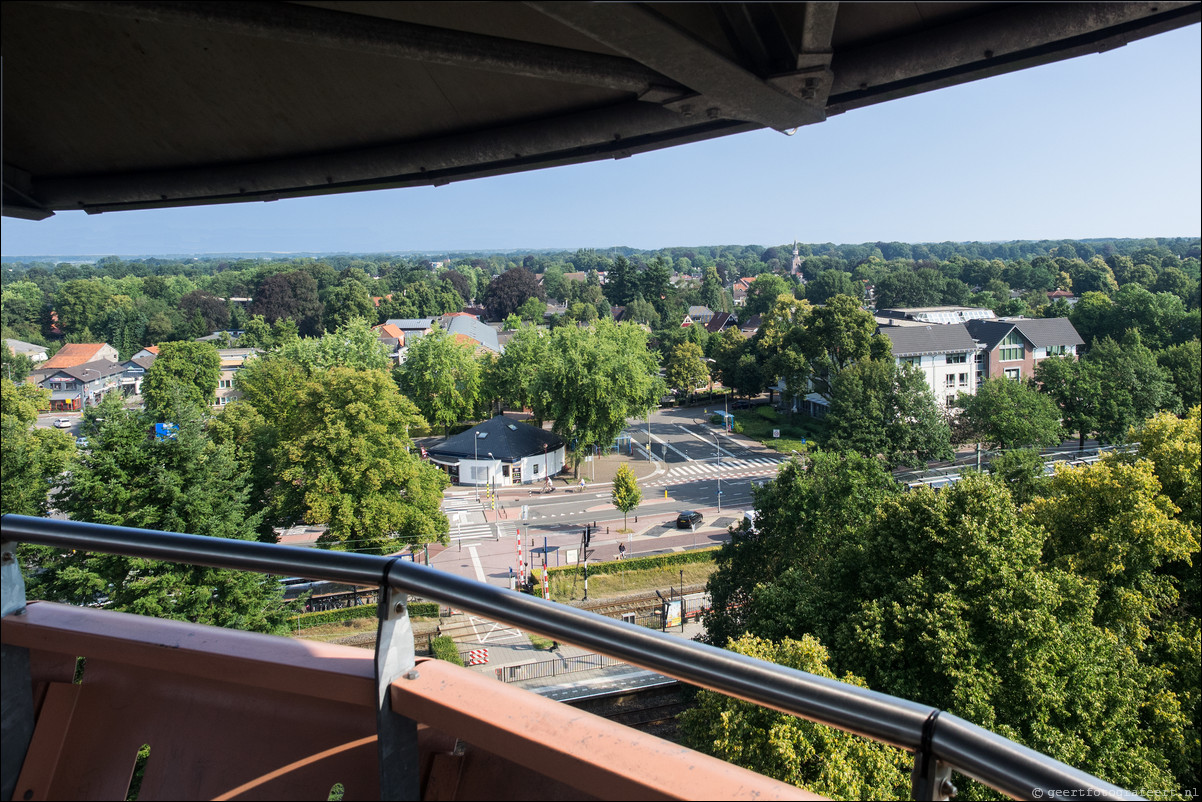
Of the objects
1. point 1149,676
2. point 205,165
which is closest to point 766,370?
point 1149,676

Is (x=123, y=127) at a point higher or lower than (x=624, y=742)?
higher

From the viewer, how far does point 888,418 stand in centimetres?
2027

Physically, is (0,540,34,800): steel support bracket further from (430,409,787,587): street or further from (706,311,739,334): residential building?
(706,311,739,334): residential building

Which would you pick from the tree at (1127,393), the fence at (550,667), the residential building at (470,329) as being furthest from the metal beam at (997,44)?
the residential building at (470,329)

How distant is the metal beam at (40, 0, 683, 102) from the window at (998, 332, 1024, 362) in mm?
29945

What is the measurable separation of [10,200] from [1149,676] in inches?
385

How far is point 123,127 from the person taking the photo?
7.23 ft

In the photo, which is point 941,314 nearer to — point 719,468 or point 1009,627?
point 719,468

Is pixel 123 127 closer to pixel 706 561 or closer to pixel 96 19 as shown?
pixel 96 19

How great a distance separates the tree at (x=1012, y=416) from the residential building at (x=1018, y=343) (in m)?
5.68

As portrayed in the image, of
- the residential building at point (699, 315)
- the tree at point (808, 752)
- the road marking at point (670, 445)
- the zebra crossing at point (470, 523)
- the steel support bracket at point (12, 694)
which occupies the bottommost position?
the zebra crossing at point (470, 523)

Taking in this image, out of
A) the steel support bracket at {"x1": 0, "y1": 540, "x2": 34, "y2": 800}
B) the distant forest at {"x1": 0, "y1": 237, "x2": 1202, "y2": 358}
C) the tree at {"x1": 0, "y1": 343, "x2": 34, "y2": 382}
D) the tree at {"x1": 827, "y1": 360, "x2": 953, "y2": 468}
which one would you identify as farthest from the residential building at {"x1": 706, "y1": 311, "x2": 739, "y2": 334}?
the steel support bracket at {"x1": 0, "y1": 540, "x2": 34, "y2": 800}

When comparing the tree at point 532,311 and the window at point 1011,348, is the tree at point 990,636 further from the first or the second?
the tree at point 532,311

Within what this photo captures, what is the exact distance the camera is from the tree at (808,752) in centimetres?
581
